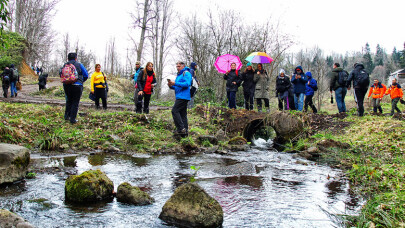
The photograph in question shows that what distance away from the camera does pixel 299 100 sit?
13.0 m

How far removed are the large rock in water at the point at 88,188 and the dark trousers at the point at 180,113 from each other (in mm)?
4181

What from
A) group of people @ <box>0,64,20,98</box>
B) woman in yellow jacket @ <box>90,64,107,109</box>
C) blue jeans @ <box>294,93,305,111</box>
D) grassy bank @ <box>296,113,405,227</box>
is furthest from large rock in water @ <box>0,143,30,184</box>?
group of people @ <box>0,64,20,98</box>

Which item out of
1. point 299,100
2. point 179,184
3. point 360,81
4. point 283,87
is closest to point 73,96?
point 179,184

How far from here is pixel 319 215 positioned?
3.72 meters

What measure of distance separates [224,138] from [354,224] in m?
6.73

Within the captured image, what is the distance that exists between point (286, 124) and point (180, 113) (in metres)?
4.46

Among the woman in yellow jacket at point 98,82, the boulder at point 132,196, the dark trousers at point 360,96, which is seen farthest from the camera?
the dark trousers at point 360,96

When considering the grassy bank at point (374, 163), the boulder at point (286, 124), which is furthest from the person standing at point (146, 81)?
the grassy bank at point (374, 163)

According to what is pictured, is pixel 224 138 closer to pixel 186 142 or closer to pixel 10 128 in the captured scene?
pixel 186 142

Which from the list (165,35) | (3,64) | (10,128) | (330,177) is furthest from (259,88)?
(3,64)

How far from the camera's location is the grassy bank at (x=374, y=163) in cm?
349

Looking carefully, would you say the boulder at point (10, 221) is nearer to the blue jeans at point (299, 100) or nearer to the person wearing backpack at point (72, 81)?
the person wearing backpack at point (72, 81)

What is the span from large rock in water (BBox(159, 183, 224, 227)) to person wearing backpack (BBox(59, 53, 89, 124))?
19.6 ft

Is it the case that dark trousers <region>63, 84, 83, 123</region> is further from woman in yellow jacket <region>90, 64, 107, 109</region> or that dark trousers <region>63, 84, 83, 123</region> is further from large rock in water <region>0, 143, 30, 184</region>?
large rock in water <region>0, 143, 30, 184</region>
